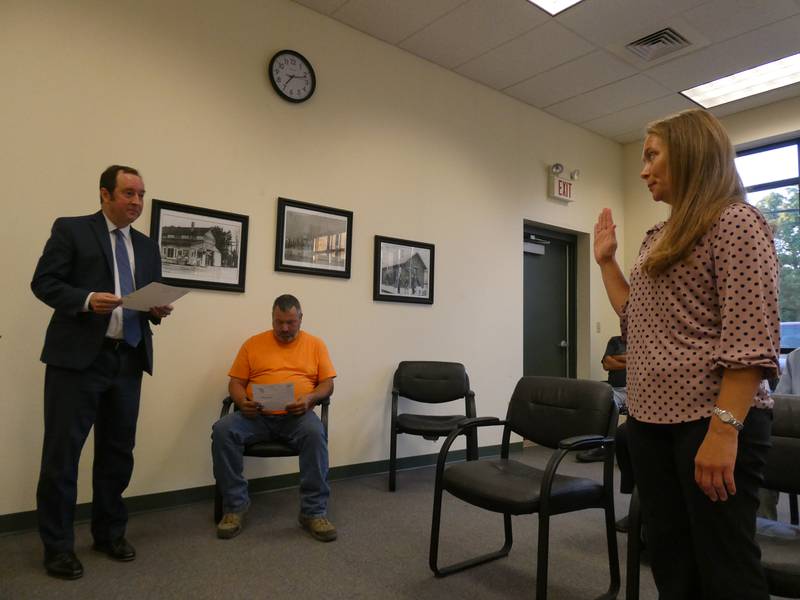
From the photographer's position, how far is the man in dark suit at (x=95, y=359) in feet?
6.57

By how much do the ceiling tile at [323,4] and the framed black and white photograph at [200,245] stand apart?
1.47 metres

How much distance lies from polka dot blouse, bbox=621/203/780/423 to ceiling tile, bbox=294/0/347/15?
301 cm

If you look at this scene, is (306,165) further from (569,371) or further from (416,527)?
(569,371)

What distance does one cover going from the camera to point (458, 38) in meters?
3.77

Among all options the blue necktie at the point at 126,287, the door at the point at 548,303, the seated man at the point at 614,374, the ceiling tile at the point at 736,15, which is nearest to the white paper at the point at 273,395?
the blue necktie at the point at 126,287

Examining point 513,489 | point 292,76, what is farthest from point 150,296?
point 292,76

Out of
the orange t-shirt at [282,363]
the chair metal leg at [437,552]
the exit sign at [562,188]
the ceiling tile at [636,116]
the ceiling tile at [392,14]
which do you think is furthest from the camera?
the exit sign at [562,188]

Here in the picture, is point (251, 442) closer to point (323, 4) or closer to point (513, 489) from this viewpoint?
point (513, 489)

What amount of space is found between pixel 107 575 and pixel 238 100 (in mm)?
2513

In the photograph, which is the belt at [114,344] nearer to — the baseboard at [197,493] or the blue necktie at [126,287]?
the blue necktie at [126,287]

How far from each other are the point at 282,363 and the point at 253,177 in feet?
3.78

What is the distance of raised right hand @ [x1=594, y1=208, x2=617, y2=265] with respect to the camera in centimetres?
144

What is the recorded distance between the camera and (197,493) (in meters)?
2.93

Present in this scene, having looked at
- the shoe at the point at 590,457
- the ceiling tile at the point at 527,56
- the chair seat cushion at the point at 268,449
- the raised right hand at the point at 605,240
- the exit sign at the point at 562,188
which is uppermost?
the ceiling tile at the point at 527,56
